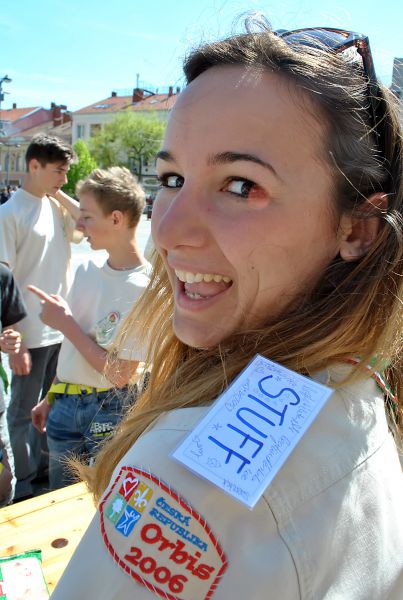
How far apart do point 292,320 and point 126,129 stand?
192 ft

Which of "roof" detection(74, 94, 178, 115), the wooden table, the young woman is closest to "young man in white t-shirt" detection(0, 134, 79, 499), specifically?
the wooden table

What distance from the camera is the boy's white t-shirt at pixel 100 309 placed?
2576 millimetres

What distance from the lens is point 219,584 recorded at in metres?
0.65

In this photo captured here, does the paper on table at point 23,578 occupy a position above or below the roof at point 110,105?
below

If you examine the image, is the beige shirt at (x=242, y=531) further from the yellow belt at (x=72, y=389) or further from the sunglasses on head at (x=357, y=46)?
the yellow belt at (x=72, y=389)

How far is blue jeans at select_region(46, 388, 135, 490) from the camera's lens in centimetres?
252

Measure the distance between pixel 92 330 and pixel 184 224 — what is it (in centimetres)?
176

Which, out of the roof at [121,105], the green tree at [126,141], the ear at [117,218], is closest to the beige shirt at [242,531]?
the ear at [117,218]

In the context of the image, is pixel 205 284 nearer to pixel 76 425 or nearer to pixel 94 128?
pixel 76 425

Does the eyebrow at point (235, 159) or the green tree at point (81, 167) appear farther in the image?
the green tree at point (81, 167)

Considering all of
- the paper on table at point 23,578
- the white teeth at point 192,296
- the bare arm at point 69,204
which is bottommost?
the paper on table at point 23,578

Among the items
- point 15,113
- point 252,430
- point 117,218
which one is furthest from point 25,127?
point 252,430

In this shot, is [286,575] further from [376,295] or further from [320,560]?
[376,295]

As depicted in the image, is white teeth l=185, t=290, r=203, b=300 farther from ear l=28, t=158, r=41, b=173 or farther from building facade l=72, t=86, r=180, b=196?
building facade l=72, t=86, r=180, b=196
